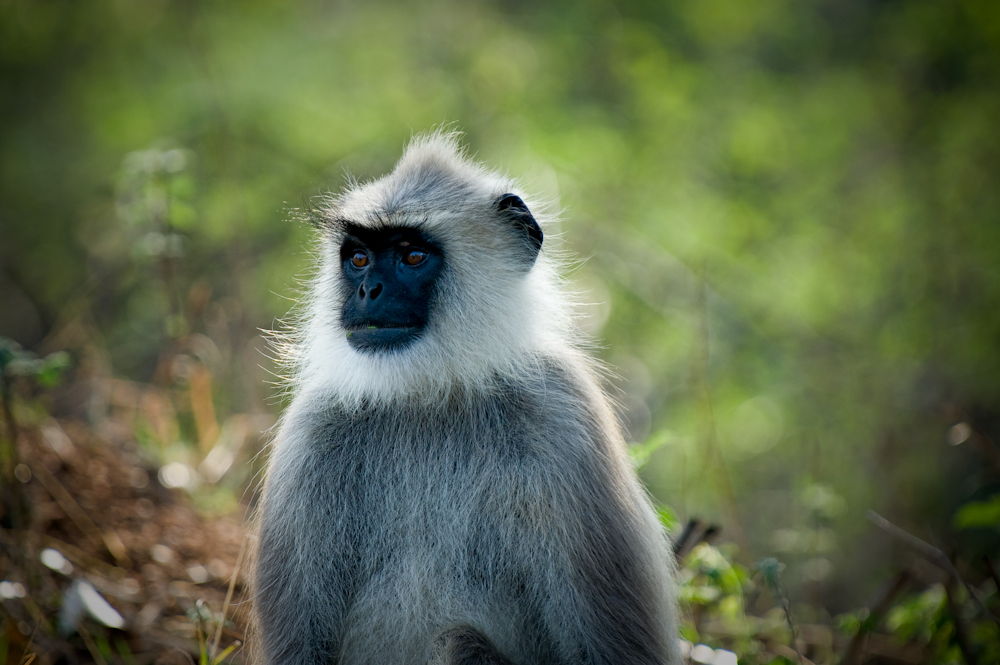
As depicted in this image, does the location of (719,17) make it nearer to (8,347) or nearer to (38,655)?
(8,347)

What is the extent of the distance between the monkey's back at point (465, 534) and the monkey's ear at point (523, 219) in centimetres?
54

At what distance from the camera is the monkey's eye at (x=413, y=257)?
3.14 meters

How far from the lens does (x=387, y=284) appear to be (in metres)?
3.04

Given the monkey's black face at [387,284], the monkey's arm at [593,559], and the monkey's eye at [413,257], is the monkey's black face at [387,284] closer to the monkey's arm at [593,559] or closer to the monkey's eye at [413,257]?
the monkey's eye at [413,257]

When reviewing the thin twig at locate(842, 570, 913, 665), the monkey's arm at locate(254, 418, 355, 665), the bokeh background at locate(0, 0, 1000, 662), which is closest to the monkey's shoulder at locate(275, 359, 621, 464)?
the monkey's arm at locate(254, 418, 355, 665)

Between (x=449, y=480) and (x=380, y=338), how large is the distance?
1.86 ft

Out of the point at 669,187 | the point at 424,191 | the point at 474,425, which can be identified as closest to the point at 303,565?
the point at 474,425

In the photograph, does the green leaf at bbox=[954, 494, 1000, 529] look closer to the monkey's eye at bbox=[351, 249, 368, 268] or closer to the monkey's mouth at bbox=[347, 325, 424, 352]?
the monkey's mouth at bbox=[347, 325, 424, 352]

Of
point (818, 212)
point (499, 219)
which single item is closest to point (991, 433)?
point (818, 212)

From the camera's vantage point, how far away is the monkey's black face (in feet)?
9.75

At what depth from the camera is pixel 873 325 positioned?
29.5 ft

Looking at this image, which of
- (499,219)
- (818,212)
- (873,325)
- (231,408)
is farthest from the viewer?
(818,212)

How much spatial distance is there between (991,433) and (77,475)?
28.8ft

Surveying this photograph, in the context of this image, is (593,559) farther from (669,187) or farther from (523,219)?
(669,187)
